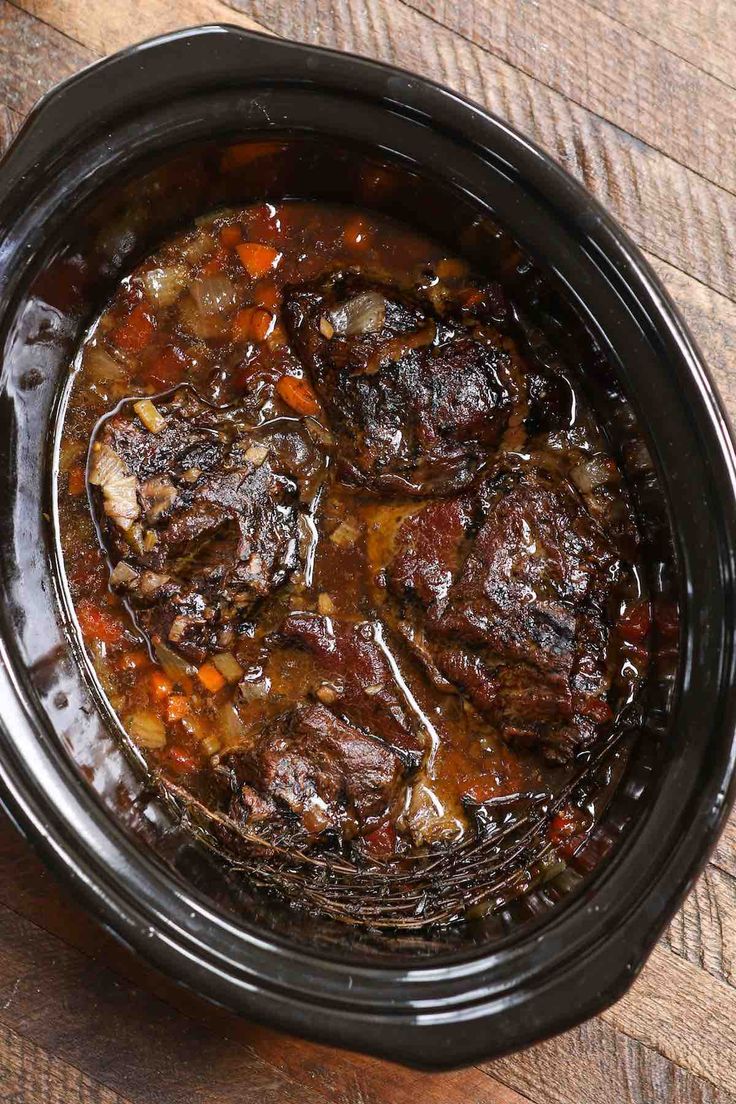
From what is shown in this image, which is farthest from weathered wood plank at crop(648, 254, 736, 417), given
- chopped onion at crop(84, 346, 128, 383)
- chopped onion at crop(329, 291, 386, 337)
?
chopped onion at crop(84, 346, 128, 383)

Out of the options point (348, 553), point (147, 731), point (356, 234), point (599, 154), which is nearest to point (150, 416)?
point (348, 553)

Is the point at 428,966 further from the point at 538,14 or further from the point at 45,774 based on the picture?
the point at 538,14

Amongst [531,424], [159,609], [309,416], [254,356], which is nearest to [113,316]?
[254,356]

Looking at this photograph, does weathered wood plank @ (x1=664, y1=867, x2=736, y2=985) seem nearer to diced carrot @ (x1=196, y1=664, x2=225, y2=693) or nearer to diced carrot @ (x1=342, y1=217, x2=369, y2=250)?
diced carrot @ (x1=196, y1=664, x2=225, y2=693)

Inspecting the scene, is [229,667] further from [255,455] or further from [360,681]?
[255,455]

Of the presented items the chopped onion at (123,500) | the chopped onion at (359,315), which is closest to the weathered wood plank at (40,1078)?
the chopped onion at (123,500)

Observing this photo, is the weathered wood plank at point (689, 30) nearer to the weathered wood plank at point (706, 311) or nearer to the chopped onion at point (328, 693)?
the weathered wood plank at point (706, 311)
